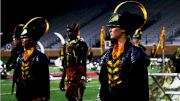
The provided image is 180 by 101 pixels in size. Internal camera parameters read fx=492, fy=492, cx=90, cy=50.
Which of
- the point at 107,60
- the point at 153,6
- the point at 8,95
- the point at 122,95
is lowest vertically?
the point at 8,95

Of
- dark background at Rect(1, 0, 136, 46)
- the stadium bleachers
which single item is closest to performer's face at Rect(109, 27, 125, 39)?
the stadium bleachers

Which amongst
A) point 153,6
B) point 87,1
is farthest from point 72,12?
point 153,6

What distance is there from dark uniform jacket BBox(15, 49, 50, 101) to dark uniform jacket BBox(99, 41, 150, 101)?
173cm

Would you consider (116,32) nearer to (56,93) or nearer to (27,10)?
(56,93)

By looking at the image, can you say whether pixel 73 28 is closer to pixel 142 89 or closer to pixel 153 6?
pixel 142 89

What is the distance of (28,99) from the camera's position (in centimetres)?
748

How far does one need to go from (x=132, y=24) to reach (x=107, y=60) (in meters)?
0.53

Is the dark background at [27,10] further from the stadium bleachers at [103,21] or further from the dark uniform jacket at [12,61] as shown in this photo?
the dark uniform jacket at [12,61]

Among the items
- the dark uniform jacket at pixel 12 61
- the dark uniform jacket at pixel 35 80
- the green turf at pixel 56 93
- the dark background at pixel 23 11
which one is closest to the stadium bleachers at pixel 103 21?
the dark background at pixel 23 11

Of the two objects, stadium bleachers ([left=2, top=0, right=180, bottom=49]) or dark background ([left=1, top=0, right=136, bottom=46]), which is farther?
dark background ([left=1, top=0, right=136, bottom=46])

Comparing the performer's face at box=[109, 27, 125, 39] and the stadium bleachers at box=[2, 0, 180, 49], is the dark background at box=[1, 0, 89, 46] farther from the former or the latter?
the performer's face at box=[109, 27, 125, 39]

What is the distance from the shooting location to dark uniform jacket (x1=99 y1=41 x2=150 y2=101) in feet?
18.6

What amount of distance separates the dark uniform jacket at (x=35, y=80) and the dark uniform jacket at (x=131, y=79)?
5.68 feet

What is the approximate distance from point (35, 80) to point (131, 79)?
226cm
